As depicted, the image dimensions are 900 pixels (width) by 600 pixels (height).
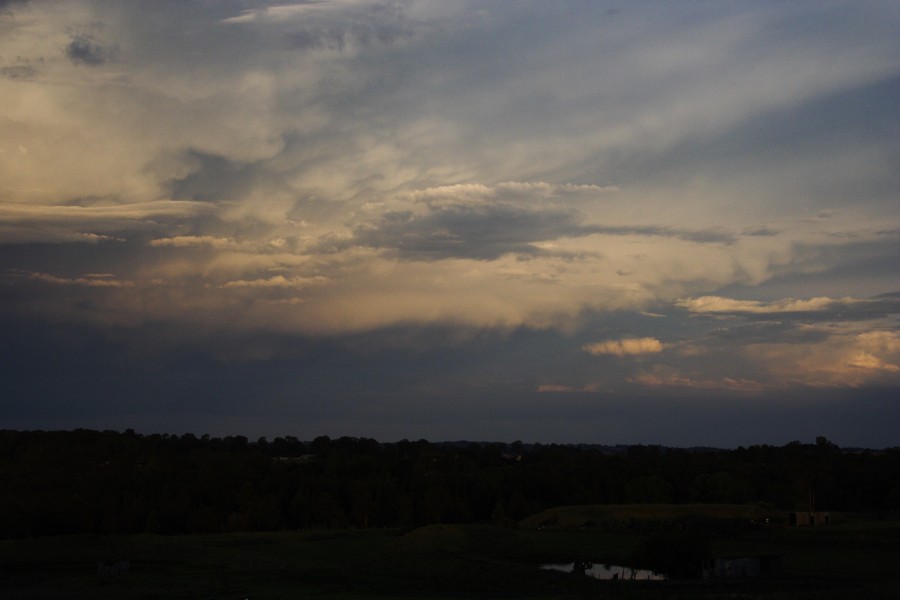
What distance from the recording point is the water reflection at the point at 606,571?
2295 inches

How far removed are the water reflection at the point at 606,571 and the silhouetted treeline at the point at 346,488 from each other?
37.2m

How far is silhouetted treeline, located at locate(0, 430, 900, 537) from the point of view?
99.8m

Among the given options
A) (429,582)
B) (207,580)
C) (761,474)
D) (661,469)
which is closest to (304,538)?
(207,580)

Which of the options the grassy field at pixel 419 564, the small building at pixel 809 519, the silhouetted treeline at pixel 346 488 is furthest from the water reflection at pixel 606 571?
the silhouetted treeline at pixel 346 488

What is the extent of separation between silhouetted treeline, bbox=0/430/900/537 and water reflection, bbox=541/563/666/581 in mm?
37239

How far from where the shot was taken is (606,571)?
63125mm

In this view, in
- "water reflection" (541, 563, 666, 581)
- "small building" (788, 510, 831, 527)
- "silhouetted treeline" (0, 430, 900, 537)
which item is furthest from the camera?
"silhouetted treeline" (0, 430, 900, 537)

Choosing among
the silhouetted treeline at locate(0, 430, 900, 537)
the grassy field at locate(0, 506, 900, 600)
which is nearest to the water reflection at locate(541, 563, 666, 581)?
the grassy field at locate(0, 506, 900, 600)

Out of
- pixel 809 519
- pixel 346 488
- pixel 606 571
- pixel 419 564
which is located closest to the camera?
pixel 419 564

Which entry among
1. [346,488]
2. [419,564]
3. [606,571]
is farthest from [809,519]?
[346,488]

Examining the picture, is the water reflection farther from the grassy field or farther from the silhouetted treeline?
the silhouetted treeline

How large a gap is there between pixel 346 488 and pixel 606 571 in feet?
186

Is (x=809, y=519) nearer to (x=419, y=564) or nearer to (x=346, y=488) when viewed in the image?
(x=419, y=564)

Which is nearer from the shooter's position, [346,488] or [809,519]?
[809,519]
